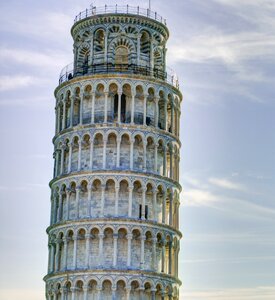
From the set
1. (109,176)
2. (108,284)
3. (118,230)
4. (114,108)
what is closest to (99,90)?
(114,108)

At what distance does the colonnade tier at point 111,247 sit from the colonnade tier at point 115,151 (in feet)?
15.0

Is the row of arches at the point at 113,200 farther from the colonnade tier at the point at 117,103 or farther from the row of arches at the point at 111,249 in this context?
the colonnade tier at the point at 117,103

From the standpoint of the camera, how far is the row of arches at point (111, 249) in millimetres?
60438

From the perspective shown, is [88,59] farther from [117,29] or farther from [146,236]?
[146,236]

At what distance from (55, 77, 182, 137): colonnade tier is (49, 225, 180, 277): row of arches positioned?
28.2 feet

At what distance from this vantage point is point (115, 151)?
62.9m

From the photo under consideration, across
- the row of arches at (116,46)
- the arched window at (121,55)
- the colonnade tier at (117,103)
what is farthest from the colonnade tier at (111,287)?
the arched window at (121,55)

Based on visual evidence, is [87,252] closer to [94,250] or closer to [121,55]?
[94,250]

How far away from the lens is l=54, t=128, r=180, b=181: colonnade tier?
62.7 meters

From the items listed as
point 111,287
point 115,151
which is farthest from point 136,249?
point 115,151

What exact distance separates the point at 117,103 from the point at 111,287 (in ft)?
47.8

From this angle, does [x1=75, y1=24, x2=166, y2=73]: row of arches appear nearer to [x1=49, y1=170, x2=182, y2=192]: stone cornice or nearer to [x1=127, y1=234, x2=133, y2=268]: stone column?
[x1=49, y1=170, x2=182, y2=192]: stone cornice

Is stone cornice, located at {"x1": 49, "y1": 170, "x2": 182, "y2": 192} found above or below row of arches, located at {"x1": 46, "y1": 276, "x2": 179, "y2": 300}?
above

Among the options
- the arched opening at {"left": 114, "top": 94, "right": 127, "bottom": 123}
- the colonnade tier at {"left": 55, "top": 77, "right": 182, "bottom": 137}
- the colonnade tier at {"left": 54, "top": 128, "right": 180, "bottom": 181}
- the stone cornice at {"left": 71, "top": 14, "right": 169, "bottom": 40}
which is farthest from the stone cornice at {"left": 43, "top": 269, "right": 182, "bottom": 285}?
the stone cornice at {"left": 71, "top": 14, "right": 169, "bottom": 40}
